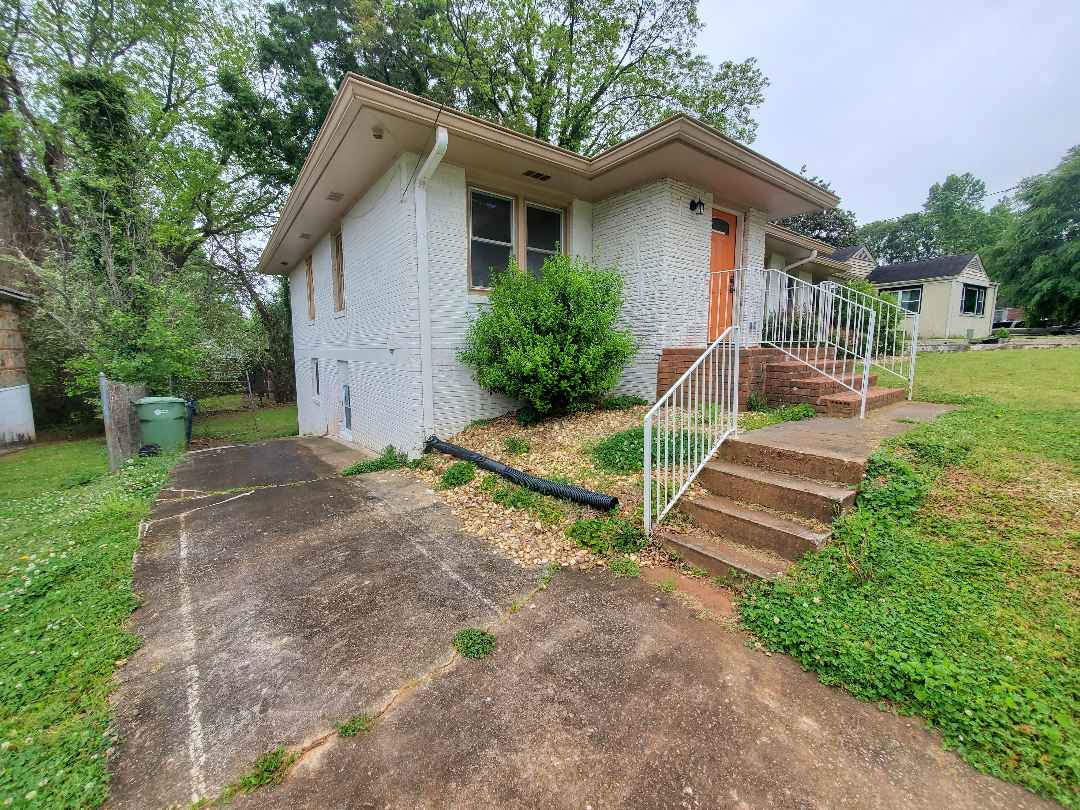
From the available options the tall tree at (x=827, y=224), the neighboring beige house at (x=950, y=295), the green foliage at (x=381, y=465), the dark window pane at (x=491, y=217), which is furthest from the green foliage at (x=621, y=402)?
the tall tree at (x=827, y=224)

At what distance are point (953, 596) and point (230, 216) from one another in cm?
2048

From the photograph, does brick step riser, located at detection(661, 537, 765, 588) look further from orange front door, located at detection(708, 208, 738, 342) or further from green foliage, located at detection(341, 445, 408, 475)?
orange front door, located at detection(708, 208, 738, 342)

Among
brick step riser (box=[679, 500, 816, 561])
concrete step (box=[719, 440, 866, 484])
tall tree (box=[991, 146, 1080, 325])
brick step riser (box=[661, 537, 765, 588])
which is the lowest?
brick step riser (box=[661, 537, 765, 588])

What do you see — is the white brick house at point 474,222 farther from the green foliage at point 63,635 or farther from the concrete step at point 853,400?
the green foliage at point 63,635

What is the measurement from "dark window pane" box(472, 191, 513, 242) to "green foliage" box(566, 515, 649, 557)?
4.66m

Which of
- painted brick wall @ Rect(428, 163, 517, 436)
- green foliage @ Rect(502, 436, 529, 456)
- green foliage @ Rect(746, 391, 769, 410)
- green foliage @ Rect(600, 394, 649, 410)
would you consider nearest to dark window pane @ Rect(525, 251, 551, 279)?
painted brick wall @ Rect(428, 163, 517, 436)

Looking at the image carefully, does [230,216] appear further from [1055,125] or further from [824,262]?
[1055,125]

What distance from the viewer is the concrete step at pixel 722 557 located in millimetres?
2676

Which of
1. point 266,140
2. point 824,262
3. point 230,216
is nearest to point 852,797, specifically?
point 824,262

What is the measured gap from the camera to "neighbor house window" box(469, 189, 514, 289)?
618 cm

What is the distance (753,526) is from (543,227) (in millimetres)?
5600

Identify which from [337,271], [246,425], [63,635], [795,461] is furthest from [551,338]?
[246,425]

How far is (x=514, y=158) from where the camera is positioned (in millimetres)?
5656

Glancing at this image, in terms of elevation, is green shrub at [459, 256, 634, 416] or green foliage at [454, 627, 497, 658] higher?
green shrub at [459, 256, 634, 416]
